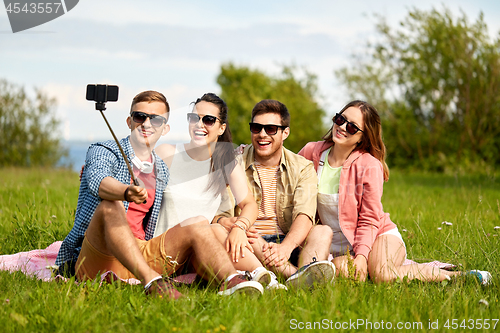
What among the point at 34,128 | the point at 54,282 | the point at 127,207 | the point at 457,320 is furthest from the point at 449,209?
the point at 34,128

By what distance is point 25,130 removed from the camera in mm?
16719

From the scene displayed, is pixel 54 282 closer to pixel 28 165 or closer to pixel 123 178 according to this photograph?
pixel 123 178

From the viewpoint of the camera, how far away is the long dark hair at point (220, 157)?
3908 mm

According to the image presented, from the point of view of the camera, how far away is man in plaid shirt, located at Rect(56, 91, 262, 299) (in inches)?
122

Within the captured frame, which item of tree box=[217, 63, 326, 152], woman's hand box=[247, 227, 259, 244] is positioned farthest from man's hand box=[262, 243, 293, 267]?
tree box=[217, 63, 326, 152]

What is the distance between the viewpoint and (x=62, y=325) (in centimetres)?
252

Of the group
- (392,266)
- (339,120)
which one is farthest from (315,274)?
(339,120)

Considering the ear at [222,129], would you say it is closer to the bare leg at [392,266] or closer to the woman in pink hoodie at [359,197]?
the woman in pink hoodie at [359,197]

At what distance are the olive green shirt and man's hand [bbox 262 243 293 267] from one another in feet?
1.35

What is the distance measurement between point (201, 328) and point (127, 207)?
4.37 feet

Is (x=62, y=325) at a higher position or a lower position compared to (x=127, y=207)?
lower

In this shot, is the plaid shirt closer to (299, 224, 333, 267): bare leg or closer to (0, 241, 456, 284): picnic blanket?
(0, 241, 456, 284): picnic blanket

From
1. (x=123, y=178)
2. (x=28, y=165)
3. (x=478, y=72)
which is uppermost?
(x=478, y=72)

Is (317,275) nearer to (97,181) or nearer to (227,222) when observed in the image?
Result: (227,222)
